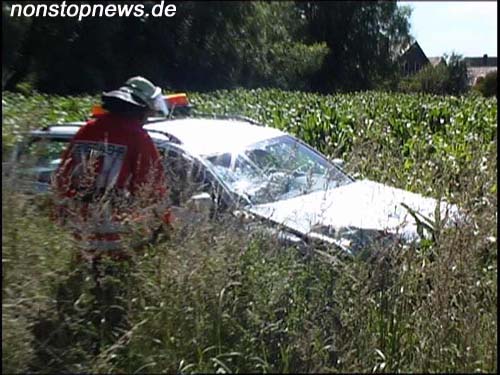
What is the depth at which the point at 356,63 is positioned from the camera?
62.6ft

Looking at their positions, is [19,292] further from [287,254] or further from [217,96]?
[217,96]

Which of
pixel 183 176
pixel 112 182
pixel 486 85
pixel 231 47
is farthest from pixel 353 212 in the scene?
pixel 231 47

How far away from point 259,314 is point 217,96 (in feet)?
26.9

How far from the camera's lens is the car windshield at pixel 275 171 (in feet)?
15.3

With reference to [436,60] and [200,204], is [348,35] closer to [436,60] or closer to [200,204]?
[436,60]

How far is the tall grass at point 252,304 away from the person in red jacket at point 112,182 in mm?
115

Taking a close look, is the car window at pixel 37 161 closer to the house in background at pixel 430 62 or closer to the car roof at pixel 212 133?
the car roof at pixel 212 133

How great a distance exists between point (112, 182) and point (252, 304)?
37.8 inches

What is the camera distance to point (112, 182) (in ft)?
13.2

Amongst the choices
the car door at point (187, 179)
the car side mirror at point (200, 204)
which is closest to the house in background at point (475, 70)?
the car door at point (187, 179)

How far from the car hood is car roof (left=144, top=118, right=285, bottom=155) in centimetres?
119

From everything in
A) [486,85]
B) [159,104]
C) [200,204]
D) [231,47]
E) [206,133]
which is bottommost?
[200,204]

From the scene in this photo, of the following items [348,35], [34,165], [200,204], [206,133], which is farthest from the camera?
[348,35]

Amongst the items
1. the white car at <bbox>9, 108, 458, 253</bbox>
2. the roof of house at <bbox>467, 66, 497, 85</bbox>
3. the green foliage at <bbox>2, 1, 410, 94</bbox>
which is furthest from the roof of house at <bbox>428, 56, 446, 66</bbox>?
the green foliage at <bbox>2, 1, 410, 94</bbox>
